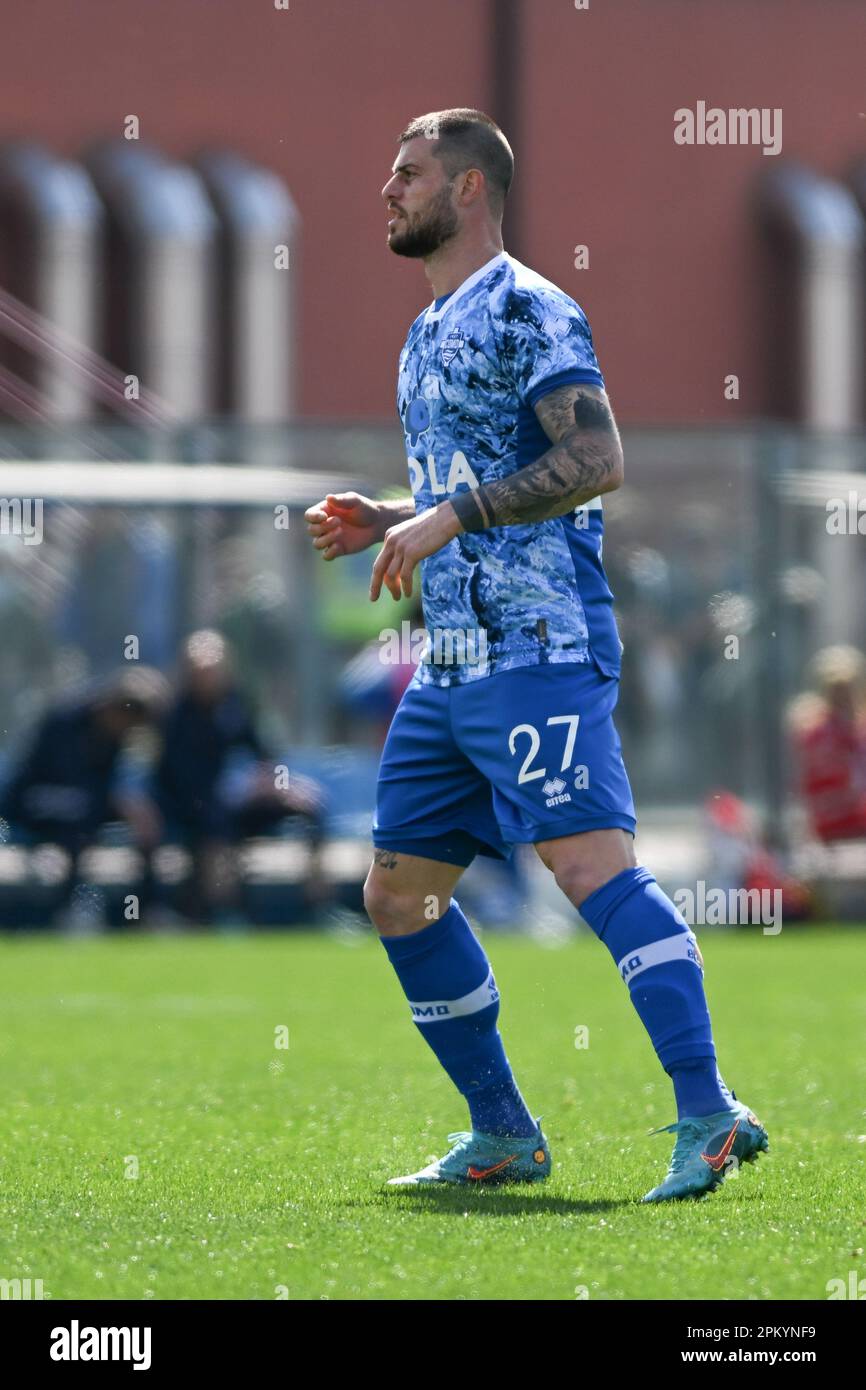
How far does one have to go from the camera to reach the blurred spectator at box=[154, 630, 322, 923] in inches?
585

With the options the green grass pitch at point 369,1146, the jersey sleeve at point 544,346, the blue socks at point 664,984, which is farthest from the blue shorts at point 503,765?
the green grass pitch at point 369,1146

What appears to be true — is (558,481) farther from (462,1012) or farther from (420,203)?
(462,1012)

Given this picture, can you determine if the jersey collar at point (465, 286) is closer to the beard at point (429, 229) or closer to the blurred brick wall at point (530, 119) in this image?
the beard at point (429, 229)

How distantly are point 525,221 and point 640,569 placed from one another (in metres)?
7.43

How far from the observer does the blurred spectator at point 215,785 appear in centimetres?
1485

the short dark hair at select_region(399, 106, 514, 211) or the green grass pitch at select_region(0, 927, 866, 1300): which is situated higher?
the short dark hair at select_region(399, 106, 514, 211)

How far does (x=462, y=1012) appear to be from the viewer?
529 cm

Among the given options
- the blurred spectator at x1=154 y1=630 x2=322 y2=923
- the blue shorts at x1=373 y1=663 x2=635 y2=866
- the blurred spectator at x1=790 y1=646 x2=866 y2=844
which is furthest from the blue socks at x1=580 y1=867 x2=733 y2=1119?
the blurred spectator at x1=790 y1=646 x2=866 y2=844

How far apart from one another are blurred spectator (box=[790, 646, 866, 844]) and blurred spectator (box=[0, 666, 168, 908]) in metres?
4.19

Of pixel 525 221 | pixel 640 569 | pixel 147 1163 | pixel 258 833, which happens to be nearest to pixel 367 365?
pixel 525 221

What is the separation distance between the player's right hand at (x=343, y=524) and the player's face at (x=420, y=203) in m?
0.56

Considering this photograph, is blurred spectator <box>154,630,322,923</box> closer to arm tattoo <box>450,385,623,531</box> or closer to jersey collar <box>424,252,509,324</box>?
jersey collar <box>424,252,509,324</box>
